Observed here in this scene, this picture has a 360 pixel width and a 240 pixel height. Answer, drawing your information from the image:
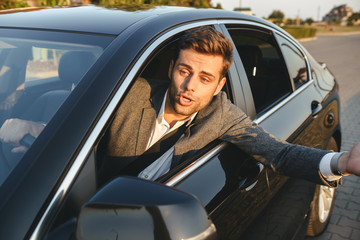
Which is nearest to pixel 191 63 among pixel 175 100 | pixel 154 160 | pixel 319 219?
pixel 175 100

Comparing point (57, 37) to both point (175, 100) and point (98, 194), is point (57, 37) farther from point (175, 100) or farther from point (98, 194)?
point (98, 194)

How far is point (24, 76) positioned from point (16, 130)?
0.65 m

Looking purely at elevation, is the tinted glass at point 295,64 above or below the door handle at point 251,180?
above

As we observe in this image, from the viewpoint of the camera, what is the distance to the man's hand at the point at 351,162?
Answer: 1.38m

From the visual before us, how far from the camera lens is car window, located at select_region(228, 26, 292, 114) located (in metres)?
2.41

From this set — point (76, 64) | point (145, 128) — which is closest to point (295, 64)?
point (145, 128)

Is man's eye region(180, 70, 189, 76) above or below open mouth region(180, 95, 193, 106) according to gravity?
above

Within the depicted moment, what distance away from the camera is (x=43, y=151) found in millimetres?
1047

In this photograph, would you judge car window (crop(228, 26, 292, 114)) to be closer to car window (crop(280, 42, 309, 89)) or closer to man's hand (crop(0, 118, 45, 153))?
car window (crop(280, 42, 309, 89))

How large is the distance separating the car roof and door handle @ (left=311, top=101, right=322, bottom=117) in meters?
1.11

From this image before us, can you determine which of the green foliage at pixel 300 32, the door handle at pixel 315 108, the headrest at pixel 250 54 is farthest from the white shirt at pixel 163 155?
the green foliage at pixel 300 32

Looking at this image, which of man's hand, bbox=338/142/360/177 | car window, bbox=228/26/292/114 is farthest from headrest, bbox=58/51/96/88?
man's hand, bbox=338/142/360/177

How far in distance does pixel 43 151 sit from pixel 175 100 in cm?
92

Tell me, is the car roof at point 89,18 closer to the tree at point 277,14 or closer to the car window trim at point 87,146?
the car window trim at point 87,146
